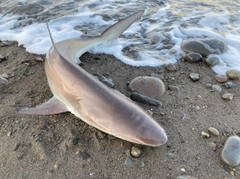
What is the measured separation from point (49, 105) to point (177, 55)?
1.94 meters

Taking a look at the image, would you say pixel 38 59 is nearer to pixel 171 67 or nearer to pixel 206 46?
pixel 171 67

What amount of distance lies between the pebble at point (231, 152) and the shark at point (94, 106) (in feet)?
1.84

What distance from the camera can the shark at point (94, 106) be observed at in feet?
6.72

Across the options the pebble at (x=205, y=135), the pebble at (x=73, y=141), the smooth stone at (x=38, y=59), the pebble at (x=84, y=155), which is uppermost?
the pebble at (x=73, y=141)

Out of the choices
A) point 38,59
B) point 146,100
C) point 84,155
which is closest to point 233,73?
point 146,100

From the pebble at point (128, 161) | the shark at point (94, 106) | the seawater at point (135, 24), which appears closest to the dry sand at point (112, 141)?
the pebble at point (128, 161)

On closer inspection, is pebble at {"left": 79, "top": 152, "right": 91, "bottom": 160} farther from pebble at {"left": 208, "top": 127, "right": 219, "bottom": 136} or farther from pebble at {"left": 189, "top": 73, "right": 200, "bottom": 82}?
pebble at {"left": 189, "top": 73, "right": 200, "bottom": 82}

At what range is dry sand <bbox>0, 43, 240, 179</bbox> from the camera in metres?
2.15

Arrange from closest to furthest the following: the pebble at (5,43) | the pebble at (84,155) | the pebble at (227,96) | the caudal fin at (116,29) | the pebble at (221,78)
Result: the pebble at (84,155), the pebble at (227,96), the pebble at (221,78), the caudal fin at (116,29), the pebble at (5,43)

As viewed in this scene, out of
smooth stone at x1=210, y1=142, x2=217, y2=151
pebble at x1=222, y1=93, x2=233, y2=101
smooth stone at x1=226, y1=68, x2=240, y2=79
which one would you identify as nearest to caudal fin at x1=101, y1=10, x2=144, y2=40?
smooth stone at x1=226, y1=68, x2=240, y2=79

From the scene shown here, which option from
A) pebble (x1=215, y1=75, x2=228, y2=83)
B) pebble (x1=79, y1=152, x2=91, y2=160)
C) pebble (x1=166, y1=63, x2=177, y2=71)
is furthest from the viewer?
Answer: pebble (x1=166, y1=63, x2=177, y2=71)

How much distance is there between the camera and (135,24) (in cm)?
475

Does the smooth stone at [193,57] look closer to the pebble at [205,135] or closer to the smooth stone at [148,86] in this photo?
the smooth stone at [148,86]

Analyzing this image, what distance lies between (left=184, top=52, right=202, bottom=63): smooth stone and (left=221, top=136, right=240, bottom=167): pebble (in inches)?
56.2
